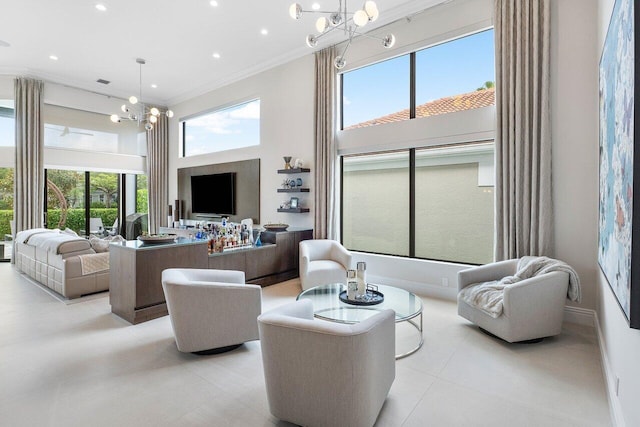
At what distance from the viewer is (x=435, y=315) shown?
3.85 meters

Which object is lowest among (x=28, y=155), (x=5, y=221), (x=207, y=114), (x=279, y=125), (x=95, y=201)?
(x=5, y=221)

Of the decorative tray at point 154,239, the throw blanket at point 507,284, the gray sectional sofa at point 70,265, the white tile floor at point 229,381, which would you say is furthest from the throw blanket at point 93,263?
the throw blanket at point 507,284

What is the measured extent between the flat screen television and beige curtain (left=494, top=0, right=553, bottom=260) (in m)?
5.17

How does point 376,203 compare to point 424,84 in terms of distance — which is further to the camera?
point 376,203

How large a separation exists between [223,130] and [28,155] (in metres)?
3.93

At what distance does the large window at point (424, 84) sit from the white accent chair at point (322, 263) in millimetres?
2083

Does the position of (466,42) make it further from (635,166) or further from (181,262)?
(181,262)

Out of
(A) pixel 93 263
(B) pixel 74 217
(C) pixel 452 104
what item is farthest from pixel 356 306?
(B) pixel 74 217

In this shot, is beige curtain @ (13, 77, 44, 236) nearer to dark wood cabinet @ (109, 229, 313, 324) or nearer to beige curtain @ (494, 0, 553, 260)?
dark wood cabinet @ (109, 229, 313, 324)

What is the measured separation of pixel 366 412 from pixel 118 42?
665 cm

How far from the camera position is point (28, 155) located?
272 inches

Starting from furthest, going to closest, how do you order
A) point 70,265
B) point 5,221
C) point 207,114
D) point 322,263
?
point 207,114 < point 5,221 < point 322,263 < point 70,265

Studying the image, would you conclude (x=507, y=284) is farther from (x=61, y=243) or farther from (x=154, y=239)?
(x=61, y=243)

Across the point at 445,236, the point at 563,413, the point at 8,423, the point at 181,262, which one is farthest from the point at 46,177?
the point at 563,413
